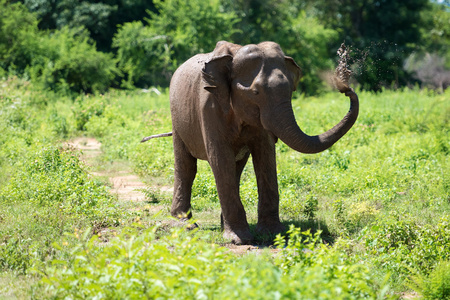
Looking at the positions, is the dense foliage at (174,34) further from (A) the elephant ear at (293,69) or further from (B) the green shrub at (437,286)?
(B) the green shrub at (437,286)

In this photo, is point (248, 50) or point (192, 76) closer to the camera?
point (248, 50)

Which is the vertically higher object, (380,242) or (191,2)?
(191,2)

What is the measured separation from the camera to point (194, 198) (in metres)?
9.25

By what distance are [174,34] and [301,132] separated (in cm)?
2306

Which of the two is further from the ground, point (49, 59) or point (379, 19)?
point (379, 19)

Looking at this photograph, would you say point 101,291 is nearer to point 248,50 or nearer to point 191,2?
point 248,50

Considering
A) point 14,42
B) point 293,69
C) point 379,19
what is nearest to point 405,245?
point 293,69

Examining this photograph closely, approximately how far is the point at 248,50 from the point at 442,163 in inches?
208

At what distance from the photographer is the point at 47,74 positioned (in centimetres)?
2439

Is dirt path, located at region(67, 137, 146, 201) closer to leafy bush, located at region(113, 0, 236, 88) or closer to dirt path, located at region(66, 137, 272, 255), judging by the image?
dirt path, located at region(66, 137, 272, 255)

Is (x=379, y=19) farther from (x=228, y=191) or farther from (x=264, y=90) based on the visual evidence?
(x=264, y=90)

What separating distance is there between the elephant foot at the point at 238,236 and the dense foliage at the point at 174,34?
1737 centimetres

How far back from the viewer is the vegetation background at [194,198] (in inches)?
171

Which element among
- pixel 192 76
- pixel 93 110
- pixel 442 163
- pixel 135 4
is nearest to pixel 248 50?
pixel 192 76
